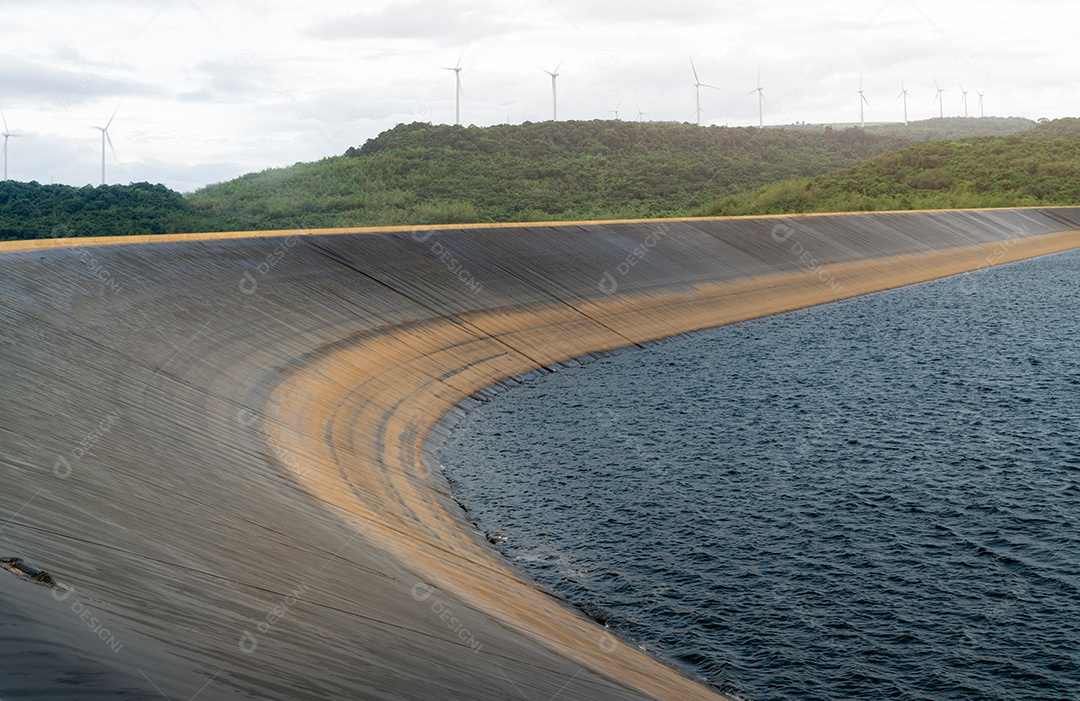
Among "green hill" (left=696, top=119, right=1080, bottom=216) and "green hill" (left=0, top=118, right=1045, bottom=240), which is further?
"green hill" (left=696, top=119, right=1080, bottom=216)

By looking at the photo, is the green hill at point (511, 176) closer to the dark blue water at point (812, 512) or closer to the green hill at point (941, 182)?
the green hill at point (941, 182)

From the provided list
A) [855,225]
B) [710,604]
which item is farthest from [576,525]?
[855,225]

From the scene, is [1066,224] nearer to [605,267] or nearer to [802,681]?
[605,267]

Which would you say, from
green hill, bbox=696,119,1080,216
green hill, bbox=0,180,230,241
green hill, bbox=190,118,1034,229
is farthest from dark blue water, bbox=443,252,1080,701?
green hill, bbox=696,119,1080,216

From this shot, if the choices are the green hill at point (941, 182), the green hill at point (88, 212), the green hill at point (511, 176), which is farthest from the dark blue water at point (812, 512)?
the green hill at point (941, 182)

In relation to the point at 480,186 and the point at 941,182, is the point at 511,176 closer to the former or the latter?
the point at 480,186

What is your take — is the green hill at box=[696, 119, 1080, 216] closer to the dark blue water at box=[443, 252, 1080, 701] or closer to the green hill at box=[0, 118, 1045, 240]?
the green hill at box=[0, 118, 1045, 240]
